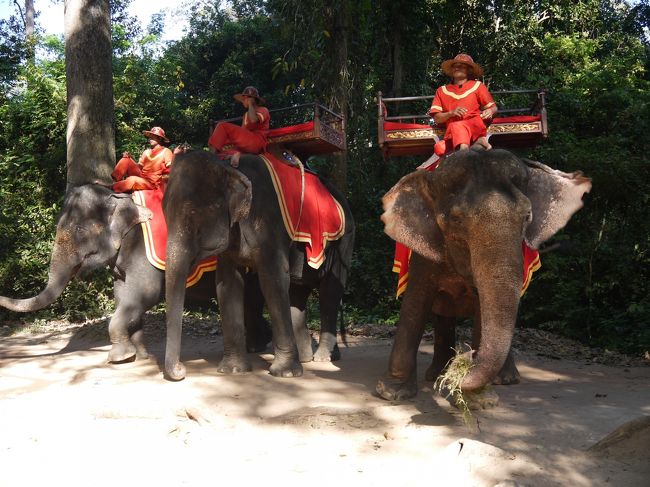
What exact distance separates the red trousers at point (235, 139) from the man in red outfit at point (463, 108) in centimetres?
203

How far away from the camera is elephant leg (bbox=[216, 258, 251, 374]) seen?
7.11m

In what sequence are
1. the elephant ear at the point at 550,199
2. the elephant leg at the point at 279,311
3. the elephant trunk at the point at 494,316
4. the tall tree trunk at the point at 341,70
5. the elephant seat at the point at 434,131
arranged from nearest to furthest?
the elephant trunk at the point at 494,316, the elephant ear at the point at 550,199, the elephant seat at the point at 434,131, the elephant leg at the point at 279,311, the tall tree trunk at the point at 341,70

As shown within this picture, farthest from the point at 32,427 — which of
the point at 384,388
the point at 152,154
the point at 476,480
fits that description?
the point at 152,154

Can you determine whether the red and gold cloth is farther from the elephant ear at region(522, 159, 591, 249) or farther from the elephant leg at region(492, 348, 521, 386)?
the elephant ear at region(522, 159, 591, 249)

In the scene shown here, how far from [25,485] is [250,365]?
3502 millimetres

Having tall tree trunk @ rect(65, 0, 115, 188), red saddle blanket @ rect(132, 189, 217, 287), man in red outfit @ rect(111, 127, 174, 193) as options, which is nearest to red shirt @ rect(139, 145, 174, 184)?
man in red outfit @ rect(111, 127, 174, 193)

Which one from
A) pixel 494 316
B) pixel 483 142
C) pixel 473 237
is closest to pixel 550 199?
pixel 483 142

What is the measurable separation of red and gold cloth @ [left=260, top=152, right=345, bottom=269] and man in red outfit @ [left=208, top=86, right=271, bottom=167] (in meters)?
0.16

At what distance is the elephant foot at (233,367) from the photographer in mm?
7062

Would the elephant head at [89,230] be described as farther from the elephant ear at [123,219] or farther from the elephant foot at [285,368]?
the elephant foot at [285,368]

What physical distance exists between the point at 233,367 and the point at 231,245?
3.82ft

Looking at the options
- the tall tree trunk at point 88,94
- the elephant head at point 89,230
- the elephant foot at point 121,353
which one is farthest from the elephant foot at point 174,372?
the tall tree trunk at point 88,94

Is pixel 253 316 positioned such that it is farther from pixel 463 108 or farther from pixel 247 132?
pixel 463 108

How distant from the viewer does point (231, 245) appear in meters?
7.08
